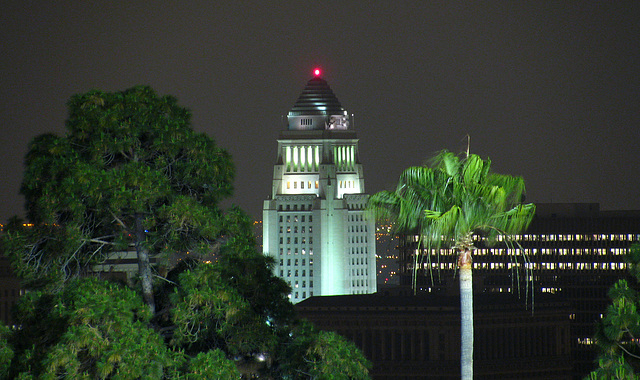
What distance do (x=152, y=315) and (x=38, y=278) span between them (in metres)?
5.80

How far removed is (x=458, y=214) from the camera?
60094 mm

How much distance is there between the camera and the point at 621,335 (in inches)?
2677

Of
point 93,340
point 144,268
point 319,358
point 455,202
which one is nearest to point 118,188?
point 144,268

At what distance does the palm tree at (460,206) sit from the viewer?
197 feet

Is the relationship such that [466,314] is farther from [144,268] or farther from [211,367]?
[144,268]

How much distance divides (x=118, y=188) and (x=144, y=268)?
469 centimetres

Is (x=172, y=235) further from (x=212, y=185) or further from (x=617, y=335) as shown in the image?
(x=617, y=335)

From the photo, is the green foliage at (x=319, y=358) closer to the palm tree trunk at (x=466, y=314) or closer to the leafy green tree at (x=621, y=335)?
the palm tree trunk at (x=466, y=314)

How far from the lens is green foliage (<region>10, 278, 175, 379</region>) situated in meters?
58.4

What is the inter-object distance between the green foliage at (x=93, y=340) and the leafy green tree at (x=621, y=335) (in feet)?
69.9

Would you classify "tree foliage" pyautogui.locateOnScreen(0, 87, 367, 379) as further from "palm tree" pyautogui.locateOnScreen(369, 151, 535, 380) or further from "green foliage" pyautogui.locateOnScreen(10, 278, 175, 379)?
"palm tree" pyautogui.locateOnScreen(369, 151, 535, 380)

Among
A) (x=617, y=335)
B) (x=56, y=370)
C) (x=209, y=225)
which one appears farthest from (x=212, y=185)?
(x=617, y=335)

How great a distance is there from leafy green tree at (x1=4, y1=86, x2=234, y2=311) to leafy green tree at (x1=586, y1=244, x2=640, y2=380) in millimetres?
19679

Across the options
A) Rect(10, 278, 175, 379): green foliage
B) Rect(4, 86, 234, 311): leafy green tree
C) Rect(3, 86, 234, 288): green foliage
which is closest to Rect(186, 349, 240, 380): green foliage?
Rect(10, 278, 175, 379): green foliage
